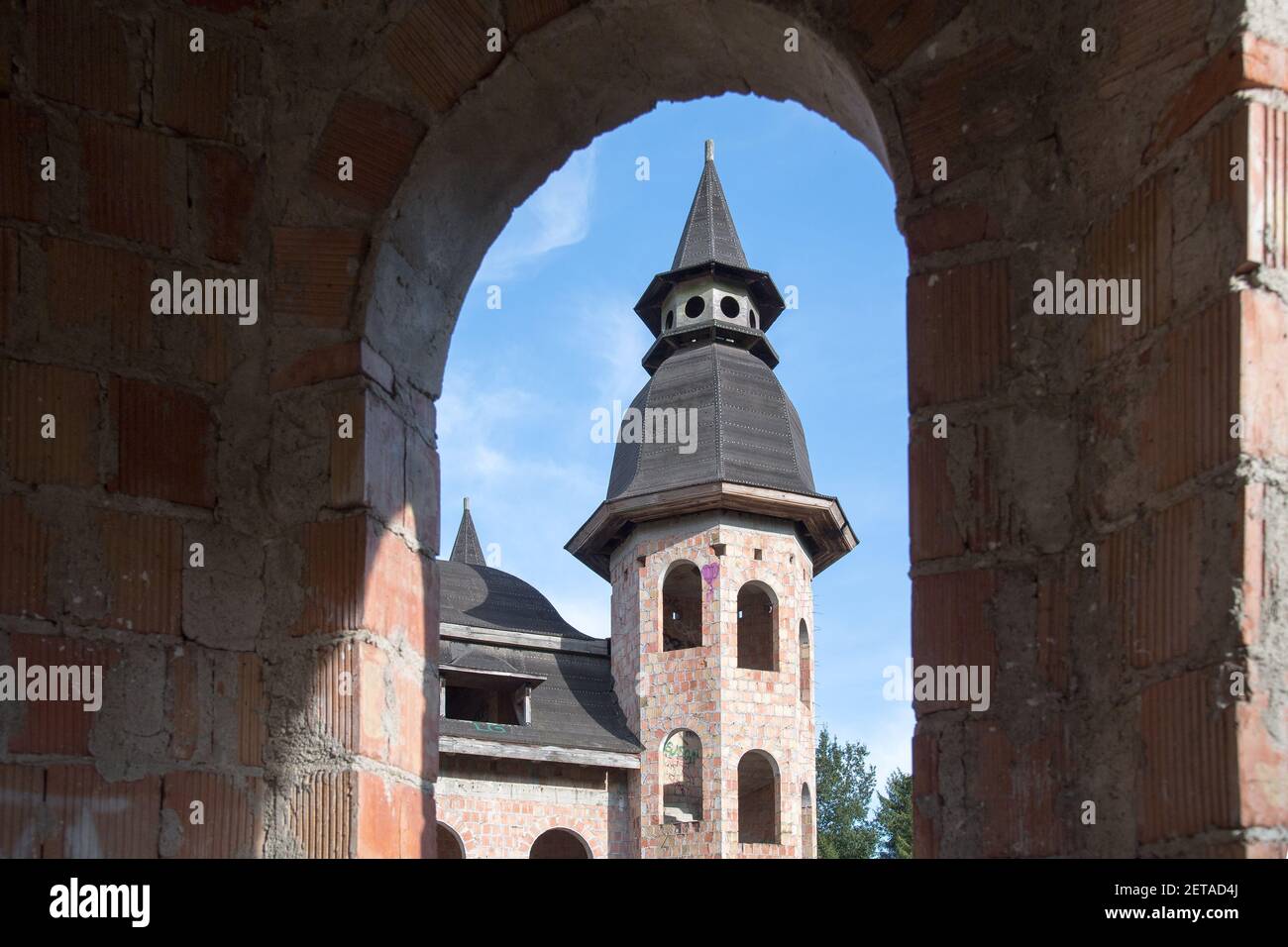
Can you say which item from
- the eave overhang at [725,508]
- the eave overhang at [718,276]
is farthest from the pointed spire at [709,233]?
the eave overhang at [725,508]

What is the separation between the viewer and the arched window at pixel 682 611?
30172mm

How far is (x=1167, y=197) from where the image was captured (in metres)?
2.88

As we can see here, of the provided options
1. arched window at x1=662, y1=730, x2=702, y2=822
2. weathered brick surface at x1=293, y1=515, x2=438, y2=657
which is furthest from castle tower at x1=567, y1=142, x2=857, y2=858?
weathered brick surface at x1=293, y1=515, x2=438, y2=657

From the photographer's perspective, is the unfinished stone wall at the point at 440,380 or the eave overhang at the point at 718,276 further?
the eave overhang at the point at 718,276

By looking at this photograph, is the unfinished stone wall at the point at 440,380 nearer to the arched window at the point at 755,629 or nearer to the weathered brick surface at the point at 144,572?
the weathered brick surface at the point at 144,572

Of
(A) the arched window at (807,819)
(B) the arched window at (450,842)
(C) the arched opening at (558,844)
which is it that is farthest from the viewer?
(A) the arched window at (807,819)

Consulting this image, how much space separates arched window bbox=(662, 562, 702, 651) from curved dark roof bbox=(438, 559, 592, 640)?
5.09ft

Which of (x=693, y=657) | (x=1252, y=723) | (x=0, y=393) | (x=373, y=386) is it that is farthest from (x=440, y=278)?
(x=693, y=657)

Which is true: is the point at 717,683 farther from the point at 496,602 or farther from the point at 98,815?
the point at 98,815

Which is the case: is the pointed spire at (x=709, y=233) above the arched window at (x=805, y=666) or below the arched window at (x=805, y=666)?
above

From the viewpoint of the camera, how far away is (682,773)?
1118 inches

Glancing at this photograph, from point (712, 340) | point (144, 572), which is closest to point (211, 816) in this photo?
point (144, 572)

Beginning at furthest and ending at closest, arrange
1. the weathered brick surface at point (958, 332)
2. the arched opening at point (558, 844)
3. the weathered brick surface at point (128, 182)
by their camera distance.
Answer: the arched opening at point (558, 844) < the weathered brick surface at point (128, 182) < the weathered brick surface at point (958, 332)

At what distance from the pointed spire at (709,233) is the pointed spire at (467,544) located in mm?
10407
